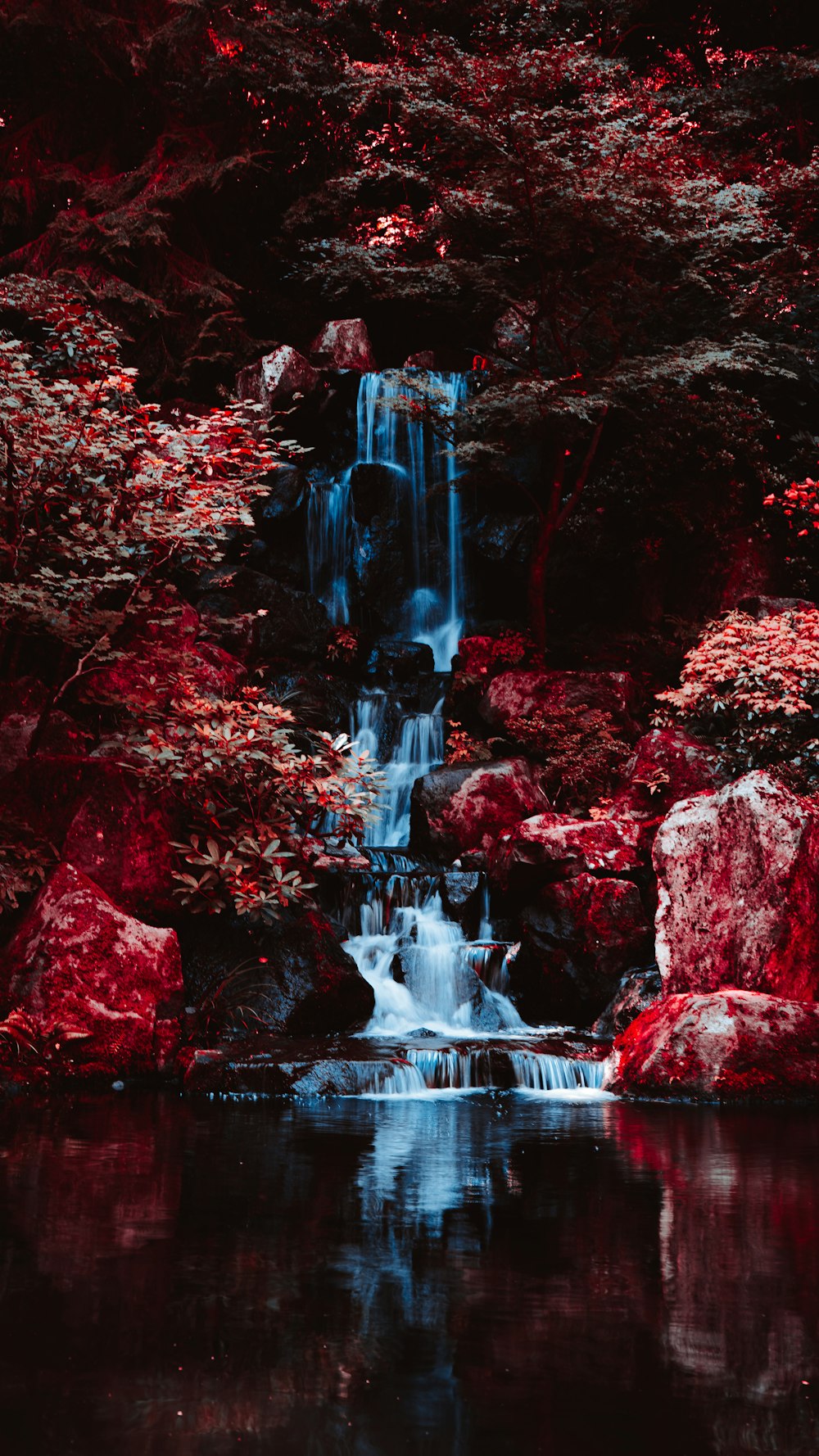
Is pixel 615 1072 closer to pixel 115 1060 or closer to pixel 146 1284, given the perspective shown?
→ pixel 115 1060

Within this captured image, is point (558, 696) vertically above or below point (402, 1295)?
above

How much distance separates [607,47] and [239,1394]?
23.9 m

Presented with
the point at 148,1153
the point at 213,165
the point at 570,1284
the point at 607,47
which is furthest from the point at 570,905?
the point at 607,47

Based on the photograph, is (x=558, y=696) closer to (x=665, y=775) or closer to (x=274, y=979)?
(x=665, y=775)

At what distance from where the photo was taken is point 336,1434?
255cm

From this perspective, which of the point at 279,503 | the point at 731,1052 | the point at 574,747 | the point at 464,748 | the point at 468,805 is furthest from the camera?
the point at 279,503

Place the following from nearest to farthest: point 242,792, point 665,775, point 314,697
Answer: point 242,792 → point 665,775 → point 314,697

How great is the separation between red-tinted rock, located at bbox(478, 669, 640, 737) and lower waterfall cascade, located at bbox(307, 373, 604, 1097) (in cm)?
94

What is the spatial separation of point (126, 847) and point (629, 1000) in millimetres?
4832

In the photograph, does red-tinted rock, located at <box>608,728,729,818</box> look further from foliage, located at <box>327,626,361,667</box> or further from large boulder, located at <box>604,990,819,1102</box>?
foliage, located at <box>327,626,361,667</box>

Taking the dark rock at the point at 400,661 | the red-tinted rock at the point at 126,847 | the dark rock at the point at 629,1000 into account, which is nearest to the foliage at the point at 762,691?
the dark rock at the point at 629,1000

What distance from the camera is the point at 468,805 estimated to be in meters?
13.2

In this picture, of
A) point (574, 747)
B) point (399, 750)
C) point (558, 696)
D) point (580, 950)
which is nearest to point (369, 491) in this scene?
point (399, 750)

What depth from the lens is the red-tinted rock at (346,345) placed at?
20156 mm
